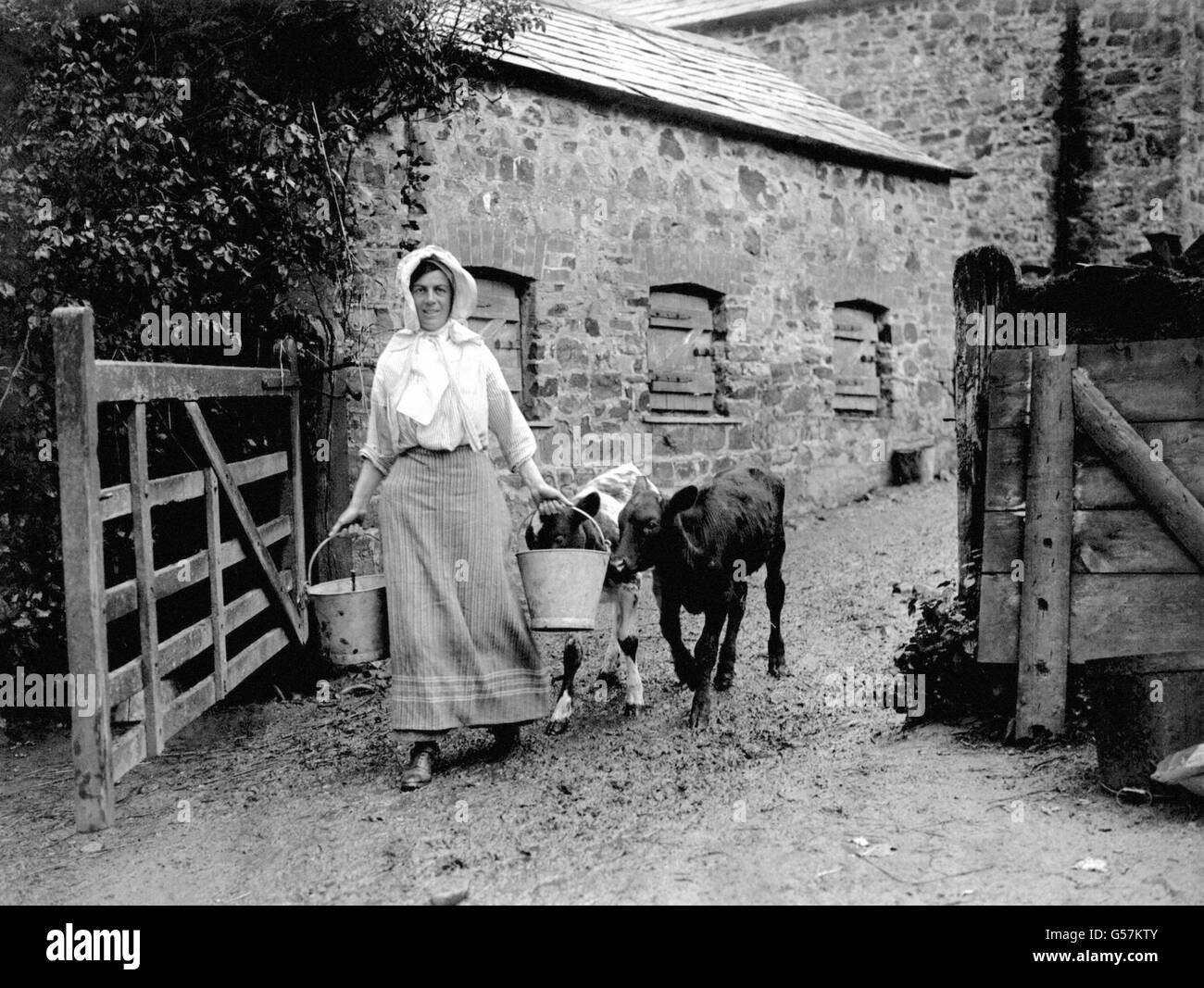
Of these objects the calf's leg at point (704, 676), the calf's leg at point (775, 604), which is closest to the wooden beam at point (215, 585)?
the calf's leg at point (704, 676)

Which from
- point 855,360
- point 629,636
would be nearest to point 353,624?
point 629,636

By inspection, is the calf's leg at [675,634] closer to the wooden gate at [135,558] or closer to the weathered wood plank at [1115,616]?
the weathered wood plank at [1115,616]

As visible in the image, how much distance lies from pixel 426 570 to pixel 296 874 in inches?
52.9

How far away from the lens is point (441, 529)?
452 cm

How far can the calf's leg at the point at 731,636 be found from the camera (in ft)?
17.7

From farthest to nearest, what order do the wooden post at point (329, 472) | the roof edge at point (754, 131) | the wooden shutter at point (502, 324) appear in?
the roof edge at point (754, 131) → the wooden shutter at point (502, 324) → the wooden post at point (329, 472)

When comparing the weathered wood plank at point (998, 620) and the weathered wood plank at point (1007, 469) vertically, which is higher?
the weathered wood plank at point (1007, 469)

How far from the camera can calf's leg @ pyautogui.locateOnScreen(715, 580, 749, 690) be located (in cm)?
539

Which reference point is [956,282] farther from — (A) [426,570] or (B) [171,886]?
(B) [171,886]

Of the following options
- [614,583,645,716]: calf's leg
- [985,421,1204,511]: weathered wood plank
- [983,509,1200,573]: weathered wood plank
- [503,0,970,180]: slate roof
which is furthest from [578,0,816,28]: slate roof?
[983,509,1200,573]: weathered wood plank

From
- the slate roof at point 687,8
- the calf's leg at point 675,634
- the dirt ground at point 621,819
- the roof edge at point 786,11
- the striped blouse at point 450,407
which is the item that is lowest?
the dirt ground at point 621,819

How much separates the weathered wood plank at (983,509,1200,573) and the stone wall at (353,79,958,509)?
15.3 ft

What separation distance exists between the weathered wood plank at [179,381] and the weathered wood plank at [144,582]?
0.40 ft

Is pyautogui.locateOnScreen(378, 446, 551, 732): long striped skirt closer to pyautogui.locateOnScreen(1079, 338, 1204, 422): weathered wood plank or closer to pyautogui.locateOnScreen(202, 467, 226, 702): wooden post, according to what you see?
pyautogui.locateOnScreen(202, 467, 226, 702): wooden post
